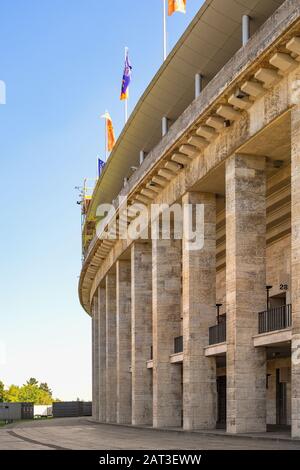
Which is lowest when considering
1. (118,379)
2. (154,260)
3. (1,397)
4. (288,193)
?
(1,397)

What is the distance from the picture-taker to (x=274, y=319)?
31.0m

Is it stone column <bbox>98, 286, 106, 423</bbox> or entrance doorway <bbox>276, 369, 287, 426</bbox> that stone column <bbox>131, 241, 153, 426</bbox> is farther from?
stone column <bbox>98, 286, 106, 423</bbox>

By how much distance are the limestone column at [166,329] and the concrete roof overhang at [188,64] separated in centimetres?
702

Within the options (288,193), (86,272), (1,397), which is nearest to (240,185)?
(288,193)

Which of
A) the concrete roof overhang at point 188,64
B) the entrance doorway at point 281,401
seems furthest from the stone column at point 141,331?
the entrance doorway at point 281,401

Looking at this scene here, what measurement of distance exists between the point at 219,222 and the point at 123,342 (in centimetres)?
1283

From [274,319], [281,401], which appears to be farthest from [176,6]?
[281,401]

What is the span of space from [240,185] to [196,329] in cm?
786

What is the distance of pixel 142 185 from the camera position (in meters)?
42.2

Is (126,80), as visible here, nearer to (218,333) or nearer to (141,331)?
(141,331)

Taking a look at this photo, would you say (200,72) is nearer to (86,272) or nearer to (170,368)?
(170,368)

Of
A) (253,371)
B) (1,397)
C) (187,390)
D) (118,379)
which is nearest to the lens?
(253,371)

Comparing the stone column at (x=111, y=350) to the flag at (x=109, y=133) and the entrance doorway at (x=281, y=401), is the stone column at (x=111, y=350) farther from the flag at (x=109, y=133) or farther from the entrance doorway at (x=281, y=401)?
the entrance doorway at (x=281, y=401)

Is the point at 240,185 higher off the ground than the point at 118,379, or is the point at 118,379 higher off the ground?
the point at 240,185
